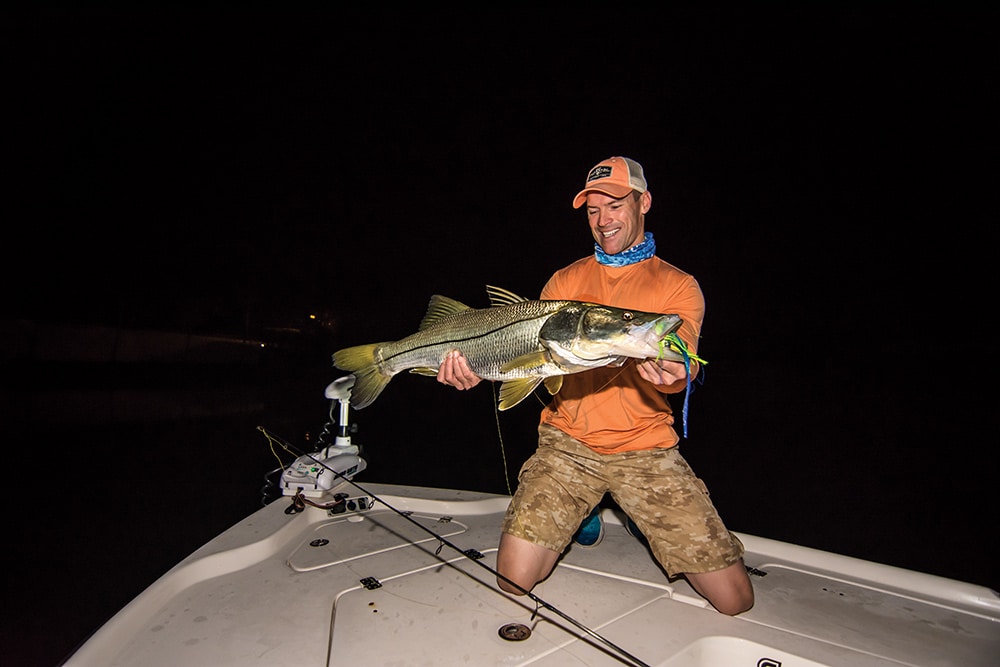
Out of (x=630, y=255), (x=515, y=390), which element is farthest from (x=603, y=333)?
(x=630, y=255)

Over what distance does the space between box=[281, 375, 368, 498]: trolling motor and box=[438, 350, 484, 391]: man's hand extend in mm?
1212

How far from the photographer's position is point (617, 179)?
322 centimetres

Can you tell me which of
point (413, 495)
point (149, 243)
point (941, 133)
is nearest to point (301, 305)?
point (149, 243)

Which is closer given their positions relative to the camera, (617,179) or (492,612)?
(492,612)

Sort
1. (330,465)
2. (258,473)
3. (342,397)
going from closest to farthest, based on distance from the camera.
→ 1. (330,465)
2. (342,397)
3. (258,473)

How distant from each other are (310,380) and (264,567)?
1037 inches

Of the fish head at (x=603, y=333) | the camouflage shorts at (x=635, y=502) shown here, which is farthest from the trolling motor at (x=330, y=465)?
the fish head at (x=603, y=333)

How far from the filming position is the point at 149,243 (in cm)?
1816

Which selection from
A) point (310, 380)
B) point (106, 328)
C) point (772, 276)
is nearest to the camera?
point (106, 328)

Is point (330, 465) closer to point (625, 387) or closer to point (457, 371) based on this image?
point (457, 371)

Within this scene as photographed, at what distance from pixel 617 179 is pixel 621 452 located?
185cm

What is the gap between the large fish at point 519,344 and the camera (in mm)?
2422

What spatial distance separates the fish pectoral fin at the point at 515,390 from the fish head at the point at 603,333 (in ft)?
0.93

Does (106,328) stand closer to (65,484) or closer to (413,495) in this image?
(65,484)
